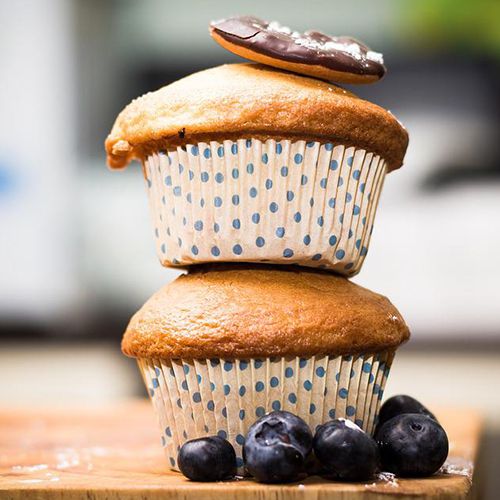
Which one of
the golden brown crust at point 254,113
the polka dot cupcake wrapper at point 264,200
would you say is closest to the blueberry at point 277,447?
the polka dot cupcake wrapper at point 264,200

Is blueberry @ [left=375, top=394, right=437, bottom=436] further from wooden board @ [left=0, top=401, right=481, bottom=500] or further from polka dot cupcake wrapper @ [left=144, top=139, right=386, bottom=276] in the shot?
polka dot cupcake wrapper @ [left=144, top=139, right=386, bottom=276]

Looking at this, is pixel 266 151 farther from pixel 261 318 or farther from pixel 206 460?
pixel 206 460

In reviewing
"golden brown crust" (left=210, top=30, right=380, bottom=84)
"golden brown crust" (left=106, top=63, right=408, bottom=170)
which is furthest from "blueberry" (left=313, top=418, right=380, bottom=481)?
"golden brown crust" (left=210, top=30, right=380, bottom=84)

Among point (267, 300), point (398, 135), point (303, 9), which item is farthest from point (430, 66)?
point (267, 300)

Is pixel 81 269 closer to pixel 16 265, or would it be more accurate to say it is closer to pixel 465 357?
pixel 16 265

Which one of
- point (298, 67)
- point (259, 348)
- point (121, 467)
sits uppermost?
point (298, 67)

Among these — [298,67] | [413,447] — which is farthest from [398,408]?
[298,67]
